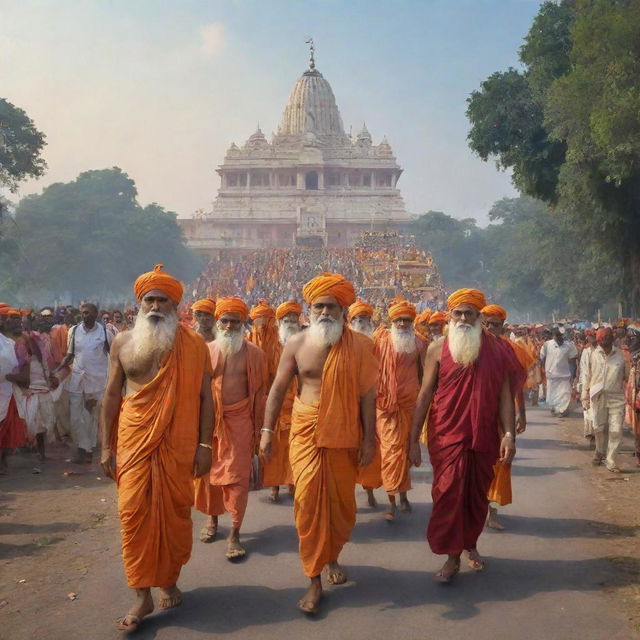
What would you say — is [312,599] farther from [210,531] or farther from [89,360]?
[89,360]

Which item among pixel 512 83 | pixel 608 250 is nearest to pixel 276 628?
pixel 608 250

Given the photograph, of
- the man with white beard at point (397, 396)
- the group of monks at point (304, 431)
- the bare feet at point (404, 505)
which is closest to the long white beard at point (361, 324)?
the man with white beard at point (397, 396)

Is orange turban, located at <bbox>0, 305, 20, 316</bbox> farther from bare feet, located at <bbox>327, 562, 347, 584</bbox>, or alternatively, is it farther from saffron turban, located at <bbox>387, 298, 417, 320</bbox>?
bare feet, located at <bbox>327, 562, 347, 584</bbox>

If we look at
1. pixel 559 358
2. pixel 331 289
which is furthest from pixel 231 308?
pixel 559 358

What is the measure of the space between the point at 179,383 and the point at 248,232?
220 feet

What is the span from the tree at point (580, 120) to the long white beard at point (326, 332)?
36.1 ft

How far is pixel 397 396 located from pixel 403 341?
1.86 feet

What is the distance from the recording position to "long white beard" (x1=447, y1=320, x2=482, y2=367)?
514 centimetres

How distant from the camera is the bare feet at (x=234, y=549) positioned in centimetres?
538

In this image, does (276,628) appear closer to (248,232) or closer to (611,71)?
(611,71)

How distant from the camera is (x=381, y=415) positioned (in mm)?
7164

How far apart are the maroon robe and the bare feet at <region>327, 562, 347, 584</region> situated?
597mm

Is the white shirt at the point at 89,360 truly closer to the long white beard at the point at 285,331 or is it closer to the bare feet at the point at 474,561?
the long white beard at the point at 285,331

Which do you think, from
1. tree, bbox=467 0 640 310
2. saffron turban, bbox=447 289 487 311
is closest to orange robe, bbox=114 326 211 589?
saffron turban, bbox=447 289 487 311
